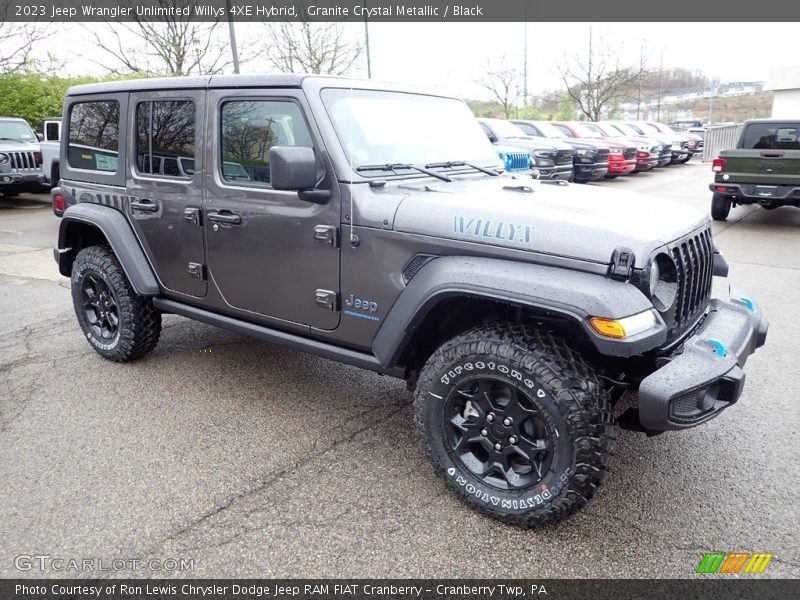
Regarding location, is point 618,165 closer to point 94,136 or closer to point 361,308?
point 94,136

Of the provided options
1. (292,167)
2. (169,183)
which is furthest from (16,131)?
(292,167)

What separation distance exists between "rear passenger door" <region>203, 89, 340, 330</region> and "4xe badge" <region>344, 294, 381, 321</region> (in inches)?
3.2

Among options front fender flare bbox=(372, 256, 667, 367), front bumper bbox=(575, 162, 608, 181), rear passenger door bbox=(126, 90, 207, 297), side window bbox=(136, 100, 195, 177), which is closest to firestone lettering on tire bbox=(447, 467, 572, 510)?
front fender flare bbox=(372, 256, 667, 367)

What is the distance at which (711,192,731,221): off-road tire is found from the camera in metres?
10.4

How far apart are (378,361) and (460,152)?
1.45 m

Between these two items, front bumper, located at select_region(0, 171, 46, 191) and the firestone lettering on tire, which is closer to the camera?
the firestone lettering on tire

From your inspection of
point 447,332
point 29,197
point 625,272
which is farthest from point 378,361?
point 29,197

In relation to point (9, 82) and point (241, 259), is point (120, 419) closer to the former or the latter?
point (241, 259)

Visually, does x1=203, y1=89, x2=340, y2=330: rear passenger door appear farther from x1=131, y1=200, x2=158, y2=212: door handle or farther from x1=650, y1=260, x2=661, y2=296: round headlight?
x1=650, y1=260, x2=661, y2=296: round headlight

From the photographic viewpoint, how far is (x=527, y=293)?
8.06ft

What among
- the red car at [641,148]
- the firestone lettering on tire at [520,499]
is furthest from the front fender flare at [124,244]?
the red car at [641,148]

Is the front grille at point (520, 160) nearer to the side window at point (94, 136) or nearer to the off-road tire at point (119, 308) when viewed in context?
the side window at point (94, 136)

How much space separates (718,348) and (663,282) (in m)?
0.35

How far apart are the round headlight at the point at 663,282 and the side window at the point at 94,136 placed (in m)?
3.49
